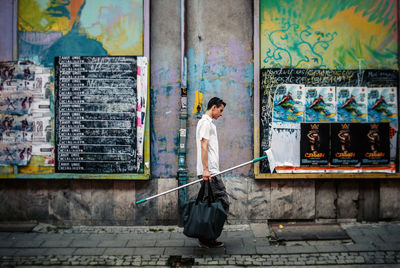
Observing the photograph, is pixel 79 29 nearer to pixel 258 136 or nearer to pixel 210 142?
pixel 210 142

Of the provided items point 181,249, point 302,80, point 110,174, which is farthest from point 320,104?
point 110,174

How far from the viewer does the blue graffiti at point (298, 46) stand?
5797 millimetres

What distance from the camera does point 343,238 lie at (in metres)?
5.12

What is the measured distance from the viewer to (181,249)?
4.69 meters

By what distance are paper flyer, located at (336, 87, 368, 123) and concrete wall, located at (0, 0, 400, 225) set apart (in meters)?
1.17

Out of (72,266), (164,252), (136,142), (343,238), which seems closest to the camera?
(72,266)

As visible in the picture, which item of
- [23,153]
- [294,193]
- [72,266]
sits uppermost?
[23,153]

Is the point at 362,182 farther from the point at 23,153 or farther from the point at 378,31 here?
the point at 23,153

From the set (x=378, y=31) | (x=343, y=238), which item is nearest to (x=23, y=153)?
(x=343, y=238)

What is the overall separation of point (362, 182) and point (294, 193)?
1.25 m

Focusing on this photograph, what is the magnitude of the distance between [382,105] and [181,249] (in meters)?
4.30

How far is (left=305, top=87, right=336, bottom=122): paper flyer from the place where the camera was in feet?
19.0

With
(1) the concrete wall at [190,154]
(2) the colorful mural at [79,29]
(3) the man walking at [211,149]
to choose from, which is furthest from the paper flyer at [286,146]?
(2) the colorful mural at [79,29]

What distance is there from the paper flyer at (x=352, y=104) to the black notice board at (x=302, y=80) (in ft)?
0.37
